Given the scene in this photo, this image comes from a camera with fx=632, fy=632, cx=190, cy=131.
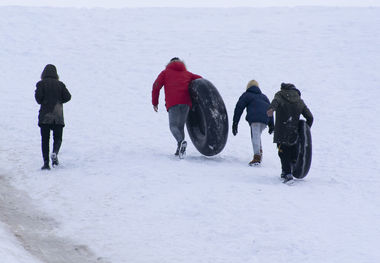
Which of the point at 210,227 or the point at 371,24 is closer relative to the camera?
the point at 210,227

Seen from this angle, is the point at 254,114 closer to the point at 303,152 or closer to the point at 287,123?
the point at 287,123

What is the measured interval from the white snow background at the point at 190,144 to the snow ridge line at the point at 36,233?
0.10 m

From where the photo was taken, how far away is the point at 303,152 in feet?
33.6

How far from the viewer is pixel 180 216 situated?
831 cm

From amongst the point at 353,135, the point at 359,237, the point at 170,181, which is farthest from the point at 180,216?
the point at 353,135

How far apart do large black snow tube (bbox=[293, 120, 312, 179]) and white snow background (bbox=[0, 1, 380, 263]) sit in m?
0.27

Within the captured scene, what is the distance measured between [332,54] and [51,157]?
14.0 meters

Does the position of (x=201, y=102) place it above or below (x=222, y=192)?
above

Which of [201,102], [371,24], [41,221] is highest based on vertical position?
[371,24]

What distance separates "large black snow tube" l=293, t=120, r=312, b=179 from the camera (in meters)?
10.2

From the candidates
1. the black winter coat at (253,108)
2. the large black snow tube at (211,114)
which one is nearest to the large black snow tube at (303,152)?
the black winter coat at (253,108)

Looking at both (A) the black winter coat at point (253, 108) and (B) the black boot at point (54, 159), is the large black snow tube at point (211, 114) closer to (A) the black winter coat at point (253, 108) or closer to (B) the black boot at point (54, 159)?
(A) the black winter coat at point (253, 108)

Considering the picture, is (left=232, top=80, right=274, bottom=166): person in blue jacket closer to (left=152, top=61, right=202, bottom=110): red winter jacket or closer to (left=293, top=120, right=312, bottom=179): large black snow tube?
(left=152, top=61, right=202, bottom=110): red winter jacket

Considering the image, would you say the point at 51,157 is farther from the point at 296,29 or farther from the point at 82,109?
the point at 296,29
